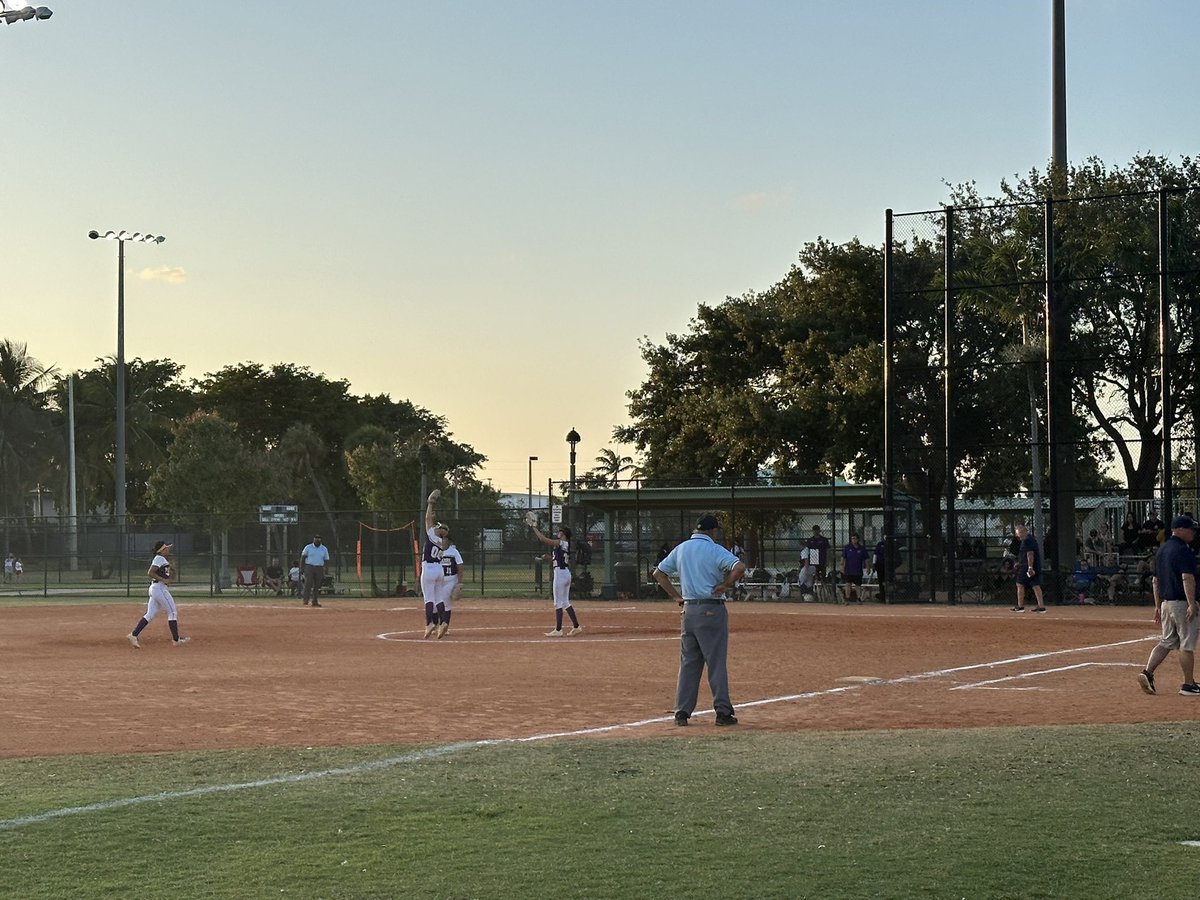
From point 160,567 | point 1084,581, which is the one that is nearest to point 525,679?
point 160,567

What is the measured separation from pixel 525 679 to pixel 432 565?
7.06 metres

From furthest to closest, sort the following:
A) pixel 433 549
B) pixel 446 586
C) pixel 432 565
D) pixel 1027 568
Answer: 1. pixel 1027 568
2. pixel 446 586
3. pixel 432 565
4. pixel 433 549

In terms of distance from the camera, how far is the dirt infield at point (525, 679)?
13656 millimetres

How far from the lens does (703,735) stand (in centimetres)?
1249

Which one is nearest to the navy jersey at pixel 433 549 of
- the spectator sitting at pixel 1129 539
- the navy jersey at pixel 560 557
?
the navy jersey at pixel 560 557

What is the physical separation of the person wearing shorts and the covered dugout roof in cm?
2460

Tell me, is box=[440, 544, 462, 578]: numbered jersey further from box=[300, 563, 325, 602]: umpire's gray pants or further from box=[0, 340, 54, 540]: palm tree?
box=[0, 340, 54, 540]: palm tree

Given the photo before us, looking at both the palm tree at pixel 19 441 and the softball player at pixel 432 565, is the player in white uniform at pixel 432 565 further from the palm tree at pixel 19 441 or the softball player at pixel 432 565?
the palm tree at pixel 19 441

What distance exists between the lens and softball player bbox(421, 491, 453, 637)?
2416 centimetres

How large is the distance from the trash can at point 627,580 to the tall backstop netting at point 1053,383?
7.06 metres

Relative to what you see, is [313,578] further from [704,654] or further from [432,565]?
[704,654]

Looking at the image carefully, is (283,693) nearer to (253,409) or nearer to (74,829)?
(74,829)

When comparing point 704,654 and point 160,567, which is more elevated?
point 160,567

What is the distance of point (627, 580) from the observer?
4188 cm
